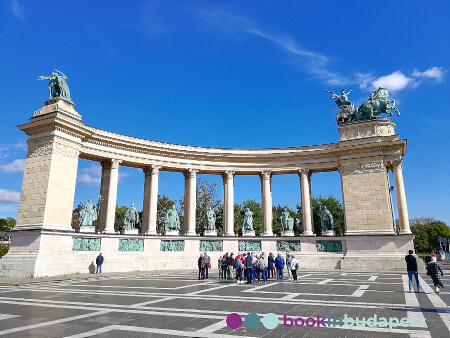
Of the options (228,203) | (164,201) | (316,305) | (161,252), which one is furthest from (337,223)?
(316,305)

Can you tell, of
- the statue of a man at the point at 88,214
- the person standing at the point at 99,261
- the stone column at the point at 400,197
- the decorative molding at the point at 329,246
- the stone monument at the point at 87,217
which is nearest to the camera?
the person standing at the point at 99,261

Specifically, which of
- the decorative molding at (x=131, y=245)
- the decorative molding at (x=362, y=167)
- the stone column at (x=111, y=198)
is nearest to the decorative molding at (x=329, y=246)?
the decorative molding at (x=362, y=167)

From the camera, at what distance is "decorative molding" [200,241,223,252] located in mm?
37562

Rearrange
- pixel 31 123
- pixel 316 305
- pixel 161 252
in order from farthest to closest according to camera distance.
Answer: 1. pixel 161 252
2. pixel 31 123
3. pixel 316 305

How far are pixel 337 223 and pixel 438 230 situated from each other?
55.2 metres

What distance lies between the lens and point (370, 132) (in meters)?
37.5

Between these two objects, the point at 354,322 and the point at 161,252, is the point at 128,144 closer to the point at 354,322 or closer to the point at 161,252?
the point at 161,252

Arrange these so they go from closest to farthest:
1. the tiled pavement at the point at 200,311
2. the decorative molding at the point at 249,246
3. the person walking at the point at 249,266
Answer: the tiled pavement at the point at 200,311 < the person walking at the point at 249,266 < the decorative molding at the point at 249,246

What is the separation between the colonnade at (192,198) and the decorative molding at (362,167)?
4.93ft

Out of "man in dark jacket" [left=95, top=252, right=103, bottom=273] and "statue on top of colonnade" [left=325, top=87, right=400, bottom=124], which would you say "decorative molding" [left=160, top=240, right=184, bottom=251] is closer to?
"man in dark jacket" [left=95, top=252, right=103, bottom=273]

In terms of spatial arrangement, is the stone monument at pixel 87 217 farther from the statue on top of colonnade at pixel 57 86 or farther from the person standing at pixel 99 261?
the statue on top of colonnade at pixel 57 86

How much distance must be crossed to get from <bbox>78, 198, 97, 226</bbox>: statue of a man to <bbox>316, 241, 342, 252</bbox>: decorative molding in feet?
82.8

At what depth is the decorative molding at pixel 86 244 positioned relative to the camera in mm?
29906

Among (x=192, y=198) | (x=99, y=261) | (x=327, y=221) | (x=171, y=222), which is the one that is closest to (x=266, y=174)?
(x=327, y=221)
